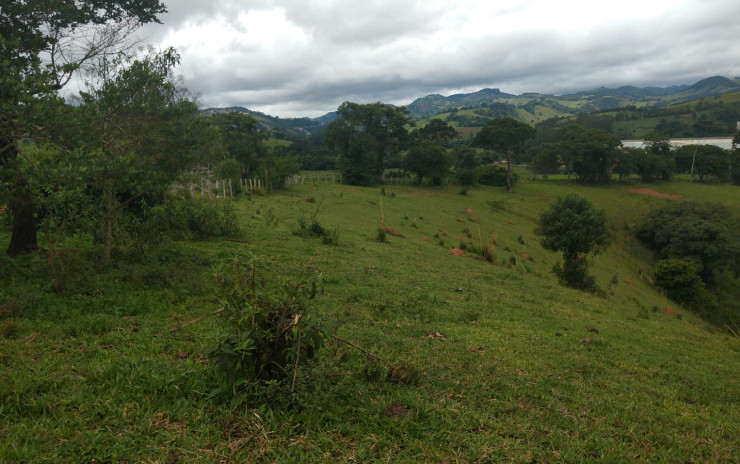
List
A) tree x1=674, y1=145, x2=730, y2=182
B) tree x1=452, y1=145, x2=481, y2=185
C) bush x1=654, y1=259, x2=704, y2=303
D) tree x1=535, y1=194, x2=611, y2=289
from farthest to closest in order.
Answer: tree x1=674, y1=145, x2=730, y2=182
tree x1=452, y1=145, x2=481, y2=185
bush x1=654, y1=259, x2=704, y2=303
tree x1=535, y1=194, x2=611, y2=289

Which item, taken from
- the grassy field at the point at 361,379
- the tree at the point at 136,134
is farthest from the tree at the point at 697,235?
the tree at the point at 136,134

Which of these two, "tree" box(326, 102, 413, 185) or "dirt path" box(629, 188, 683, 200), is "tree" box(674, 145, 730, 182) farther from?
"tree" box(326, 102, 413, 185)

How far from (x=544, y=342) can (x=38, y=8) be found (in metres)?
10.9

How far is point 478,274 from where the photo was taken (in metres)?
13.5

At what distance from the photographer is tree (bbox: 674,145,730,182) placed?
61344 mm

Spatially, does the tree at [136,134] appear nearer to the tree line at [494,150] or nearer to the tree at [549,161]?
the tree line at [494,150]

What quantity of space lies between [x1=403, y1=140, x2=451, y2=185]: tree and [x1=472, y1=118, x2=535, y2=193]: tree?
23.0 feet

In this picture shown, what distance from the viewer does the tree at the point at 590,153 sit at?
6044 centimetres

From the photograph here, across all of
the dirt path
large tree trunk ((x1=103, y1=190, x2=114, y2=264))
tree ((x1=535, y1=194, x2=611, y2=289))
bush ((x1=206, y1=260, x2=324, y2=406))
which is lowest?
the dirt path

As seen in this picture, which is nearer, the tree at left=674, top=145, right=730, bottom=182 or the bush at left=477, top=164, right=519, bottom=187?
the tree at left=674, top=145, right=730, bottom=182

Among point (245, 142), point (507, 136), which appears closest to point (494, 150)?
point (507, 136)

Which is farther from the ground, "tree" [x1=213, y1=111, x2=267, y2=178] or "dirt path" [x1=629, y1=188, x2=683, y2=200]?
"tree" [x1=213, y1=111, x2=267, y2=178]

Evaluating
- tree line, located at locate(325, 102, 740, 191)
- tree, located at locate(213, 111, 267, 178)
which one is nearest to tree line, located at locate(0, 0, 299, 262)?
tree, located at locate(213, 111, 267, 178)

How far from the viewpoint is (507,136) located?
2205 inches
